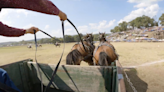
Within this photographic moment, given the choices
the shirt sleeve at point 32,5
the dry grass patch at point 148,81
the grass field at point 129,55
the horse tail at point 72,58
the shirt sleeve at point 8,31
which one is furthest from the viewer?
the grass field at point 129,55

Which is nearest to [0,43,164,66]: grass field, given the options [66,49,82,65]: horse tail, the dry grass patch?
the dry grass patch

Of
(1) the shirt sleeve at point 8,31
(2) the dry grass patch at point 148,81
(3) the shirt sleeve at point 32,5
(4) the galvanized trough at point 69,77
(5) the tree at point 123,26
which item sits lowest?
(2) the dry grass patch at point 148,81

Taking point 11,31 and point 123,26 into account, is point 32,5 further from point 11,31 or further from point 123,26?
point 123,26

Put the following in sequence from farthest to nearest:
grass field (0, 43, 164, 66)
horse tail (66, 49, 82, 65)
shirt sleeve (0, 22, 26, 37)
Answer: grass field (0, 43, 164, 66), horse tail (66, 49, 82, 65), shirt sleeve (0, 22, 26, 37)

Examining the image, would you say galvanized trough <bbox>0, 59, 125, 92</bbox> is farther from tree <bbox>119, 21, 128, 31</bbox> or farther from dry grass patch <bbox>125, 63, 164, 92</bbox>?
tree <bbox>119, 21, 128, 31</bbox>

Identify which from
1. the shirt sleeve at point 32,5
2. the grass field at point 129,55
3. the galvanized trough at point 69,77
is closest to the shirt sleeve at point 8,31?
the shirt sleeve at point 32,5

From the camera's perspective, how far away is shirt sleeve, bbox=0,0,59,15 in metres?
0.82

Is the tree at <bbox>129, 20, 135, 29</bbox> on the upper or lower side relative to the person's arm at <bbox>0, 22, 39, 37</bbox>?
upper

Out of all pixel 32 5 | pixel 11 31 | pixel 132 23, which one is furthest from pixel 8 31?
pixel 132 23

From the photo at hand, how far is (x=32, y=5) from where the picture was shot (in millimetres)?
886

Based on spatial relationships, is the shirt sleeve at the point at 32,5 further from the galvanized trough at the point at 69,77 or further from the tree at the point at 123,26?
the tree at the point at 123,26

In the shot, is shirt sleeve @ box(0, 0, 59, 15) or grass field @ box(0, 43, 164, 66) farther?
grass field @ box(0, 43, 164, 66)

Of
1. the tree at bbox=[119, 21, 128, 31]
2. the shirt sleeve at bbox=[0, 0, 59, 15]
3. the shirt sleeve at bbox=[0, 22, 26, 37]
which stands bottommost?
the shirt sleeve at bbox=[0, 22, 26, 37]

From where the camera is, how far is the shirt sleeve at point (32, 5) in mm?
817
